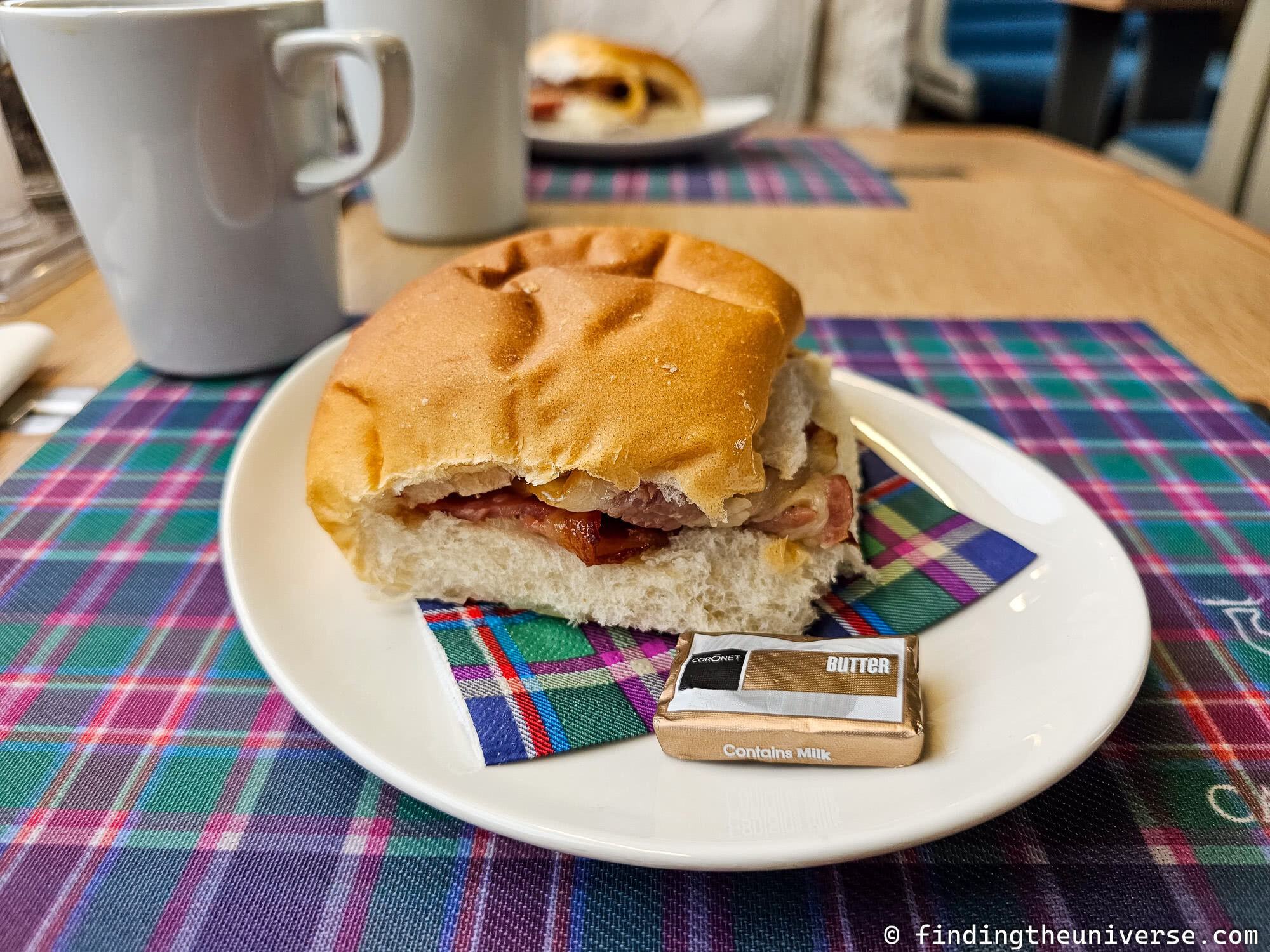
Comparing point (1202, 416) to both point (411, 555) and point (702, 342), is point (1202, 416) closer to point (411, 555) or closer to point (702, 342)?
point (702, 342)

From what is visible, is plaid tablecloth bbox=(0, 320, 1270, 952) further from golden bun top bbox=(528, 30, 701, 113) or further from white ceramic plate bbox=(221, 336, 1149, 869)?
golden bun top bbox=(528, 30, 701, 113)

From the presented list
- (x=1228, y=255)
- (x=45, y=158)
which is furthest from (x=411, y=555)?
(x=1228, y=255)

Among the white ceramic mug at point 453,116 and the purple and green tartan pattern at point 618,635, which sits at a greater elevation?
the white ceramic mug at point 453,116

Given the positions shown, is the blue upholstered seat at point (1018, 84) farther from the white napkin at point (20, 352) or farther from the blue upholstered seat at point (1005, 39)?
the white napkin at point (20, 352)

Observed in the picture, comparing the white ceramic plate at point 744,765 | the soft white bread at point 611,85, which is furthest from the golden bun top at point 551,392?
the soft white bread at point 611,85

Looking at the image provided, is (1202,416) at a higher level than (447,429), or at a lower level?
lower

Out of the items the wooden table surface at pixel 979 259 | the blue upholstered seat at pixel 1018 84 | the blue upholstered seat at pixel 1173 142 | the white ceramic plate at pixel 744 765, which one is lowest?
the blue upholstered seat at pixel 1018 84
